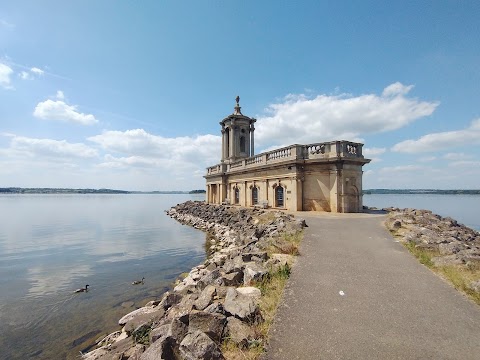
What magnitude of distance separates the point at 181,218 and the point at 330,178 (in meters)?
28.3

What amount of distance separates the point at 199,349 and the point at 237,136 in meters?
34.7

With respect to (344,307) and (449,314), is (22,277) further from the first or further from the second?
(449,314)

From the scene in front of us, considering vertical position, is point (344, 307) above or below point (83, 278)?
above

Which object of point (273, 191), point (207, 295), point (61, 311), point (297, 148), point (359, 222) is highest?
point (297, 148)

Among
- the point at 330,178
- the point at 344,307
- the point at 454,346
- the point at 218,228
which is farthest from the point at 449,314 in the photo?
the point at 218,228

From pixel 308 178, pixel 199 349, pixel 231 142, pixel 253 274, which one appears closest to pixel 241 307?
pixel 199 349

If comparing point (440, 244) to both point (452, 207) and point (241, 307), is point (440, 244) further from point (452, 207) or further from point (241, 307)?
point (452, 207)

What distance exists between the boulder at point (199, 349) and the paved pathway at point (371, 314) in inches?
34.2

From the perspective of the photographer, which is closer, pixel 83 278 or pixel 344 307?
pixel 344 307

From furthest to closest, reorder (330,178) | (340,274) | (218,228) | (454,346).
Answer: (218,228) < (330,178) < (340,274) < (454,346)

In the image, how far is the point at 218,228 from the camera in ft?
88.8

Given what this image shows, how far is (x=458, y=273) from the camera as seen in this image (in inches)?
285

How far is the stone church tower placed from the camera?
37281 millimetres

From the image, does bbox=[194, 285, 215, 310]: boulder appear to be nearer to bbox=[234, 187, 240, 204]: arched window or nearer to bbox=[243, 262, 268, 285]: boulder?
bbox=[243, 262, 268, 285]: boulder
